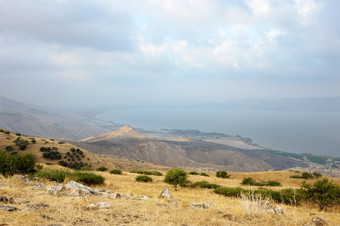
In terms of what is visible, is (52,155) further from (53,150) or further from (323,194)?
(323,194)

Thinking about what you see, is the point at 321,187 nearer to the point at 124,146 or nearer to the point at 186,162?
the point at 186,162

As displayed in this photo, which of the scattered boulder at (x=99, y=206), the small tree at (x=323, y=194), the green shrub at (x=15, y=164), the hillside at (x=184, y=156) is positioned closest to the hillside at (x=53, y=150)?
the green shrub at (x=15, y=164)

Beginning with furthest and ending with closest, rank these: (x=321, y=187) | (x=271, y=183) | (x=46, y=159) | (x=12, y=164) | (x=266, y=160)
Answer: (x=266, y=160)
(x=46, y=159)
(x=271, y=183)
(x=12, y=164)
(x=321, y=187)

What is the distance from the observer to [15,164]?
43.1 feet

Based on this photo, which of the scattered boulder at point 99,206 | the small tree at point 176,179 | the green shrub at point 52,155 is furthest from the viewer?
the green shrub at point 52,155

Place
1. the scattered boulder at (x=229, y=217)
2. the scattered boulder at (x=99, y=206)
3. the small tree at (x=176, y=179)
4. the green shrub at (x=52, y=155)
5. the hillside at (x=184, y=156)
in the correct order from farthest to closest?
the hillside at (x=184, y=156), the green shrub at (x=52, y=155), the small tree at (x=176, y=179), the scattered boulder at (x=99, y=206), the scattered boulder at (x=229, y=217)

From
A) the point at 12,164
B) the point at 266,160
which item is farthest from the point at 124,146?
the point at 12,164

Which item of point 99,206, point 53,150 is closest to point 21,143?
point 53,150

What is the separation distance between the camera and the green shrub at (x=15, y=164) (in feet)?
41.8

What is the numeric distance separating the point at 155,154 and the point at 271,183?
3106 inches

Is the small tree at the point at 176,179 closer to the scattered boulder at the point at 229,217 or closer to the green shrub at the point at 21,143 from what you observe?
the scattered boulder at the point at 229,217

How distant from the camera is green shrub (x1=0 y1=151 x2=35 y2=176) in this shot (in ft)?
41.8

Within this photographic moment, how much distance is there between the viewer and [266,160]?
10844 centimetres

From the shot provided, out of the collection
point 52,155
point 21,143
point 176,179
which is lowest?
point 52,155
